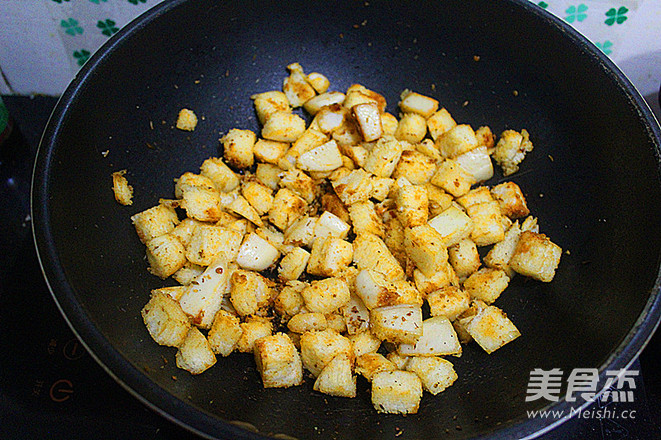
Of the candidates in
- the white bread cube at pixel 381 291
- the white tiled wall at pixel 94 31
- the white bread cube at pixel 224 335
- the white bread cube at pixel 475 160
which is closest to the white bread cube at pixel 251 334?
the white bread cube at pixel 224 335

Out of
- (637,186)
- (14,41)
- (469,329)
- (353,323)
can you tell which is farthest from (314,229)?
(14,41)

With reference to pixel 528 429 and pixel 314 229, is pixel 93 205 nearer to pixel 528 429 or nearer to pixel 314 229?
pixel 314 229

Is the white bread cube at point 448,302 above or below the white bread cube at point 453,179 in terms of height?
below

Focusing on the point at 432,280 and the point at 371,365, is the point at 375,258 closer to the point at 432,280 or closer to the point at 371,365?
the point at 432,280

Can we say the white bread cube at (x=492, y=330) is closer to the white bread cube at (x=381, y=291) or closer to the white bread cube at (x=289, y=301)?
the white bread cube at (x=381, y=291)

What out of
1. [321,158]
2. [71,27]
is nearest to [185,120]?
[321,158]

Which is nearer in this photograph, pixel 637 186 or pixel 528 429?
pixel 528 429
